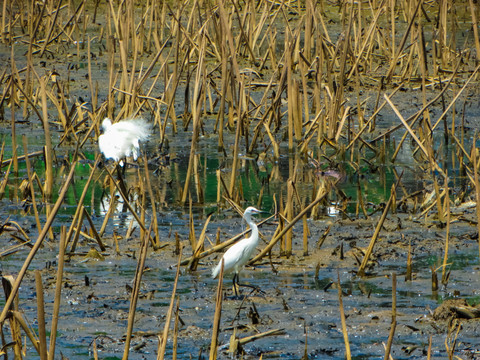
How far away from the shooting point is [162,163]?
7.36 metres

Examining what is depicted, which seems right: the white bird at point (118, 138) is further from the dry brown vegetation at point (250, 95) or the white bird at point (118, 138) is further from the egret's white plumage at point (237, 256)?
the egret's white plumage at point (237, 256)

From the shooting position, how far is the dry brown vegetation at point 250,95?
547cm

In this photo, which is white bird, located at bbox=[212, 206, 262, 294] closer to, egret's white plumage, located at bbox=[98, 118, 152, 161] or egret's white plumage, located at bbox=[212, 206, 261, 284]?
egret's white plumage, located at bbox=[212, 206, 261, 284]

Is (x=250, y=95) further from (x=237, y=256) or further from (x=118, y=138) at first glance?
(x=237, y=256)

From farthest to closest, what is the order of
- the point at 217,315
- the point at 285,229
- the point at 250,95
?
the point at 250,95, the point at 285,229, the point at 217,315

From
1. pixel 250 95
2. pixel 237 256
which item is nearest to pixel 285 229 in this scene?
pixel 237 256

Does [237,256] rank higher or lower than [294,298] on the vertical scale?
higher

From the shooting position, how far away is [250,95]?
9.09 meters

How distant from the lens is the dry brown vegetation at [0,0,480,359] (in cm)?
547

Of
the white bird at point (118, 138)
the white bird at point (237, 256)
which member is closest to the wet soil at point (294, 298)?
the white bird at point (237, 256)

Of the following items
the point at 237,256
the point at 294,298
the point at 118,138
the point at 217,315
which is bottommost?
the point at 294,298

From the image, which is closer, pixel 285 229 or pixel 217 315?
pixel 217 315

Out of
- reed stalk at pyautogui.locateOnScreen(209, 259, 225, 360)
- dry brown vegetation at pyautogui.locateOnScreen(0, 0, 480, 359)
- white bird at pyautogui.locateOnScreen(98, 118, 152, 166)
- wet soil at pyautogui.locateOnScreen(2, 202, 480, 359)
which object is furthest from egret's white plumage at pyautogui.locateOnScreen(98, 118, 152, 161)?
reed stalk at pyautogui.locateOnScreen(209, 259, 225, 360)

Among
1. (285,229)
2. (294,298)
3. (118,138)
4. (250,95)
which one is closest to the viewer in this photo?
(285,229)
